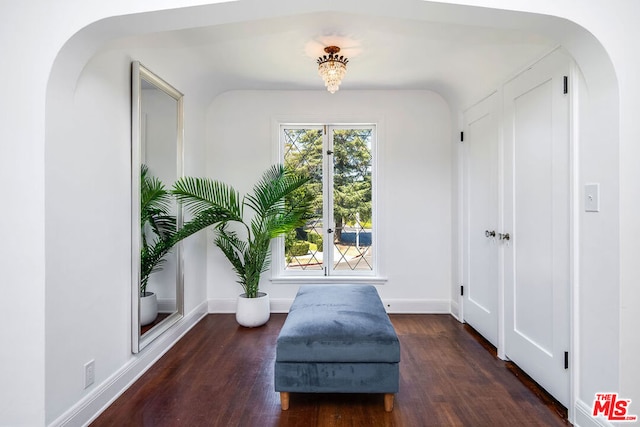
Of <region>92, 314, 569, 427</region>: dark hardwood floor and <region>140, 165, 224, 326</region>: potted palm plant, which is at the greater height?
<region>140, 165, 224, 326</region>: potted palm plant

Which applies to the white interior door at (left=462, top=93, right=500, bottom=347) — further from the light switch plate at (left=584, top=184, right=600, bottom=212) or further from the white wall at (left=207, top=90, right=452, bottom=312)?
the light switch plate at (left=584, top=184, right=600, bottom=212)

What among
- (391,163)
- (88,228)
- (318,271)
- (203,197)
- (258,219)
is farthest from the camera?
(318,271)

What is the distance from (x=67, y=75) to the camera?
1.65 metres

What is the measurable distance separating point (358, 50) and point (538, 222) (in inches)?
71.2

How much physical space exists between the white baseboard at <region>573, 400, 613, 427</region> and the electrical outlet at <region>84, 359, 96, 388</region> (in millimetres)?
2610

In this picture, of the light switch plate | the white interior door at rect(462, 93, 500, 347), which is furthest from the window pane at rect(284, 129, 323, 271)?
the light switch plate

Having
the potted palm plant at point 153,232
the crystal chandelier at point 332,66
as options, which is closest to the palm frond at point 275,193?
the potted palm plant at point 153,232

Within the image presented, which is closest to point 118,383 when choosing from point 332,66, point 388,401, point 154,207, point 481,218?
point 154,207

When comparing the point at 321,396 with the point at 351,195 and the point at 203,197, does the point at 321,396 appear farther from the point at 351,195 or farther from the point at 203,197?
the point at 351,195

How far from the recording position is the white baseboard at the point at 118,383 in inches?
69.6

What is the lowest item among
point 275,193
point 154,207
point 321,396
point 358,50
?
point 321,396

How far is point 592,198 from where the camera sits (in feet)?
5.59

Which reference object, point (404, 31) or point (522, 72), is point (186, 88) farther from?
point (522, 72)

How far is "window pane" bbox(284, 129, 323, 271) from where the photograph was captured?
3.81 meters
